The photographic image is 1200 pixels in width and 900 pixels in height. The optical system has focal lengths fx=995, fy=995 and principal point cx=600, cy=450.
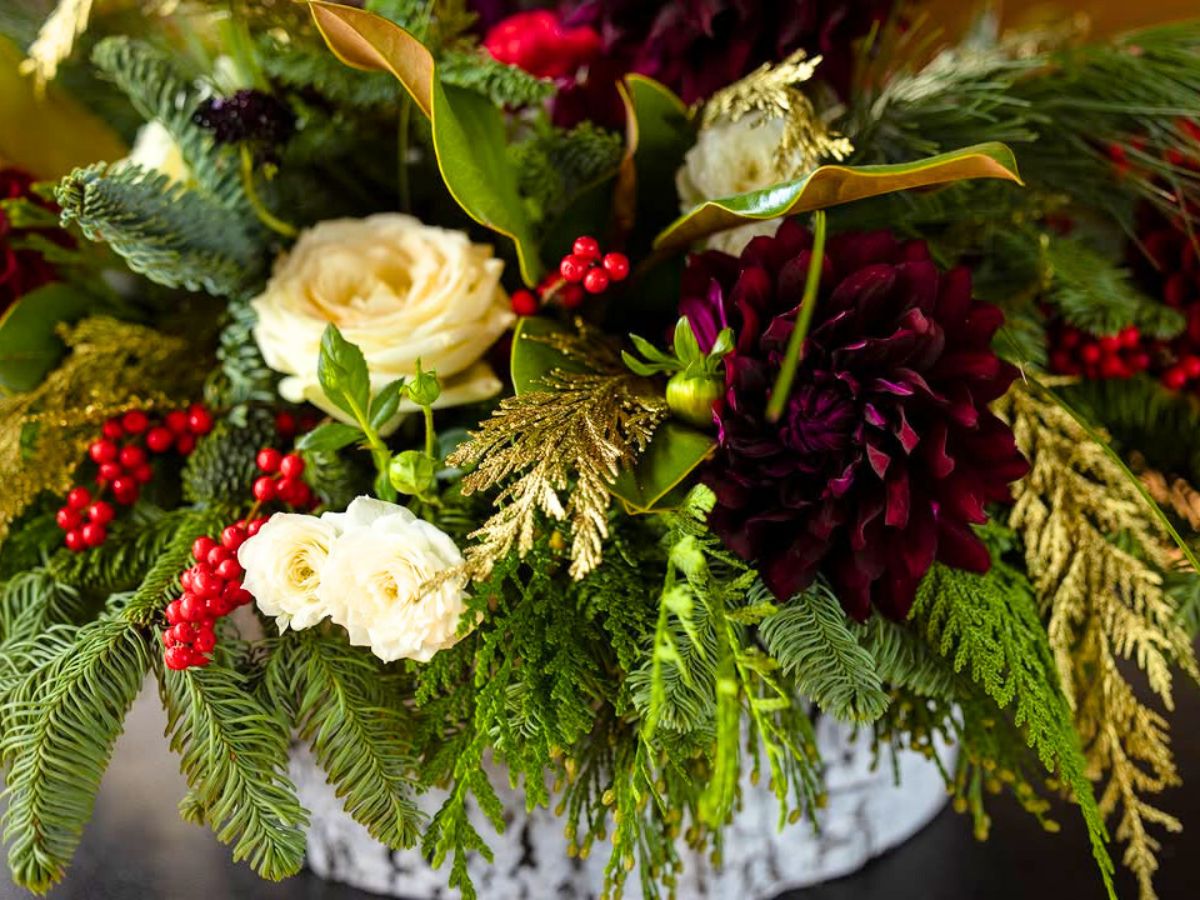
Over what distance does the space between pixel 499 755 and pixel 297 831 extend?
3.1 inches

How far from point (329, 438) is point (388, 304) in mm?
92

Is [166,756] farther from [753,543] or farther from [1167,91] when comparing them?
[1167,91]

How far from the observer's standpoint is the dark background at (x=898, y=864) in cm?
50

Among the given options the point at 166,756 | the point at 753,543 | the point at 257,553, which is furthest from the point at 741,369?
the point at 166,756

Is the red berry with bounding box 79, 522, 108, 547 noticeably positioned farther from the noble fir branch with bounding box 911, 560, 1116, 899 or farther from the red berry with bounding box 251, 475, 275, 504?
the noble fir branch with bounding box 911, 560, 1116, 899

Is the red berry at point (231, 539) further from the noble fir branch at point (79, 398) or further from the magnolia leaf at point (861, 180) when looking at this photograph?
the magnolia leaf at point (861, 180)

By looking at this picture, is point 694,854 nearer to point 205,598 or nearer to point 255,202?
point 205,598

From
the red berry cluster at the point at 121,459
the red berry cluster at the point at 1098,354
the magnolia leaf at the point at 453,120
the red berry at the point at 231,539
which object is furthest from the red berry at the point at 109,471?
the red berry cluster at the point at 1098,354

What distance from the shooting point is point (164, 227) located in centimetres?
44

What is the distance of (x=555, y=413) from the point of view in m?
0.35

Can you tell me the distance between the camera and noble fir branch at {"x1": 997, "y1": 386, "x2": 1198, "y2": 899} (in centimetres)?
40

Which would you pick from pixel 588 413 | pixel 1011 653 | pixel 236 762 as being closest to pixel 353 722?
pixel 236 762

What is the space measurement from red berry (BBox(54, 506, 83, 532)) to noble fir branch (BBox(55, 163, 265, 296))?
0.11m

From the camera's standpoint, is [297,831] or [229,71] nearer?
[297,831]
